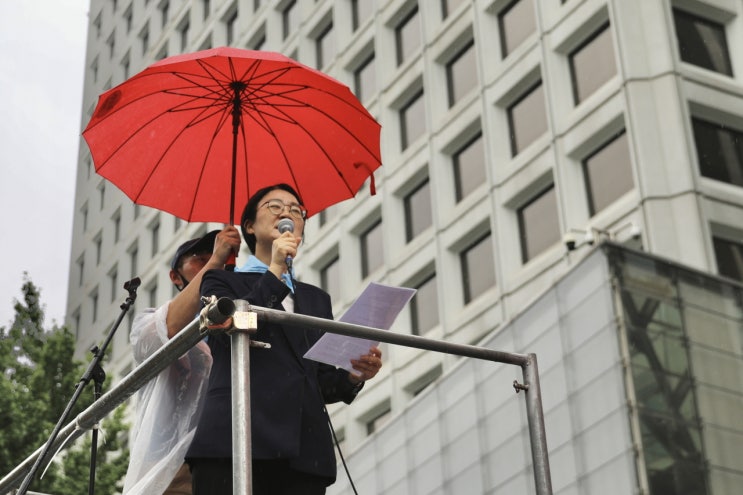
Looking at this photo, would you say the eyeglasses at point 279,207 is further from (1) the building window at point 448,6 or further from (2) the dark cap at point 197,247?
(1) the building window at point 448,6

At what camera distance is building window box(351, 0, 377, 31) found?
34250mm

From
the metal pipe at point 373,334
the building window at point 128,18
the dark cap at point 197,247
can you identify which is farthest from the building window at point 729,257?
the building window at point 128,18

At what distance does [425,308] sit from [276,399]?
24.6 meters

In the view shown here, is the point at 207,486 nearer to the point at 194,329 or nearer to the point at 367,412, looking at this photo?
the point at 194,329

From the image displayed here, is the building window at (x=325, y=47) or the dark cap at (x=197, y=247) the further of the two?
the building window at (x=325, y=47)

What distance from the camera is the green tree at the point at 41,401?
751 inches

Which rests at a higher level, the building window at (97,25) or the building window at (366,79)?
the building window at (97,25)

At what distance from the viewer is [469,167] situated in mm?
28688

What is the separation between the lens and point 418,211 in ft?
98.9

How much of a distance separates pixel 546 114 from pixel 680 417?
929 cm

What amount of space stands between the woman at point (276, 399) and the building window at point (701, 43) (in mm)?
20964

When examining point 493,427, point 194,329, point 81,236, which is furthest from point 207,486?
point 81,236

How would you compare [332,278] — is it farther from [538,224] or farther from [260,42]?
[260,42]

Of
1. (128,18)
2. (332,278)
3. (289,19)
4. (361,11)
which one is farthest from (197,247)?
(128,18)
